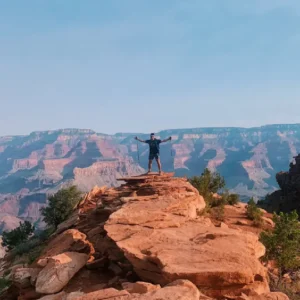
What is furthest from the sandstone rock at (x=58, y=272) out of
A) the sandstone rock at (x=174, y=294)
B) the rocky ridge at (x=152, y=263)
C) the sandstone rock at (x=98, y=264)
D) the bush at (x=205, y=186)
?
the bush at (x=205, y=186)

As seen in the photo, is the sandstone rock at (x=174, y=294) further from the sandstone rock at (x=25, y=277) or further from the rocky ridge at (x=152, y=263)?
the sandstone rock at (x=25, y=277)

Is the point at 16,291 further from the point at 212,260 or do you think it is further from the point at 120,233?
the point at 212,260

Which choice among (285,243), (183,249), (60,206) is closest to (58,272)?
(183,249)

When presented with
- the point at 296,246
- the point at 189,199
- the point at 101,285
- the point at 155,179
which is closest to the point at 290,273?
the point at 296,246

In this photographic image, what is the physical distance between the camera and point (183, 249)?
1102 cm

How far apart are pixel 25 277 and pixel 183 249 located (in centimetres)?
583

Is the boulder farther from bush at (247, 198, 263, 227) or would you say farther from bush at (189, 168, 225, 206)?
bush at (247, 198, 263, 227)

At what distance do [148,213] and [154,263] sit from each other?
4.20 meters

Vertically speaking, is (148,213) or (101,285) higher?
(148,213)

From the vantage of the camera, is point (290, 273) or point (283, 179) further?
point (283, 179)

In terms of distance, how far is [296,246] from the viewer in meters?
15.6

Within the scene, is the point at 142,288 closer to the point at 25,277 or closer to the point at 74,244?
the point at 25,277

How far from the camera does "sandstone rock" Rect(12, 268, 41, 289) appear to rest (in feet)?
40.3

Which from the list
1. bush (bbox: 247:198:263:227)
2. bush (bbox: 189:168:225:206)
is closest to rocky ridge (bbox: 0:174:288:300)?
bush (bbox: 247:198:263:227)
